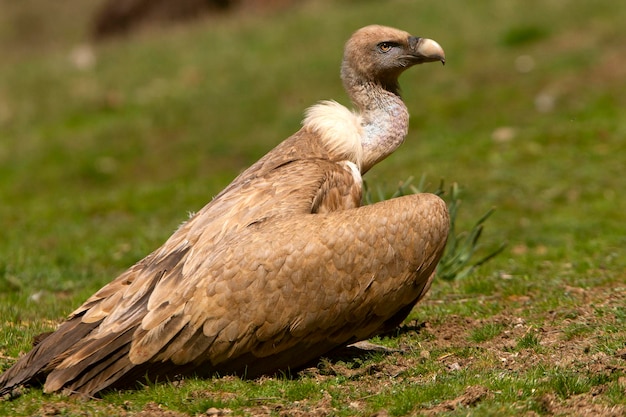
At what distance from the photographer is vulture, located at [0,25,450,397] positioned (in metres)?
6.34

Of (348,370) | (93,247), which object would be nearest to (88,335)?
(348,370)

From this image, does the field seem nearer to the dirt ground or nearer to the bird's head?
the dirt ground

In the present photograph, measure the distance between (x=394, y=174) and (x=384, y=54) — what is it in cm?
731

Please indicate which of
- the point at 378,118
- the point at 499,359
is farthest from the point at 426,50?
the point at 499,359

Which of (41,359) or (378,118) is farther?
(378,118)

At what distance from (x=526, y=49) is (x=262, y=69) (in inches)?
213

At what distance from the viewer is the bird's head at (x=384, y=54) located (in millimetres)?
8062

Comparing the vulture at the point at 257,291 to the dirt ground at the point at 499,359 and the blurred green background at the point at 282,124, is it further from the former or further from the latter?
the blurred green background at the point at 282,124

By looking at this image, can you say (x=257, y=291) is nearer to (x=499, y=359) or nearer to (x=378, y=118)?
(x=499, y=359)

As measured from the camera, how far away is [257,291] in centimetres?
634

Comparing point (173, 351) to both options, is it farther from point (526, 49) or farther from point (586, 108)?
point (526, 49)

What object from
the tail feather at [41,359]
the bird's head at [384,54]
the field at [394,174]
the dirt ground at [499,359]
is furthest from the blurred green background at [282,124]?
the tail feather at [41,359]

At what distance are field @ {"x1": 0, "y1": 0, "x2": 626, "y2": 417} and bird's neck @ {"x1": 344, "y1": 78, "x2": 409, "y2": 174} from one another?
4.42 ft

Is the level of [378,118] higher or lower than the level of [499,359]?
higher
